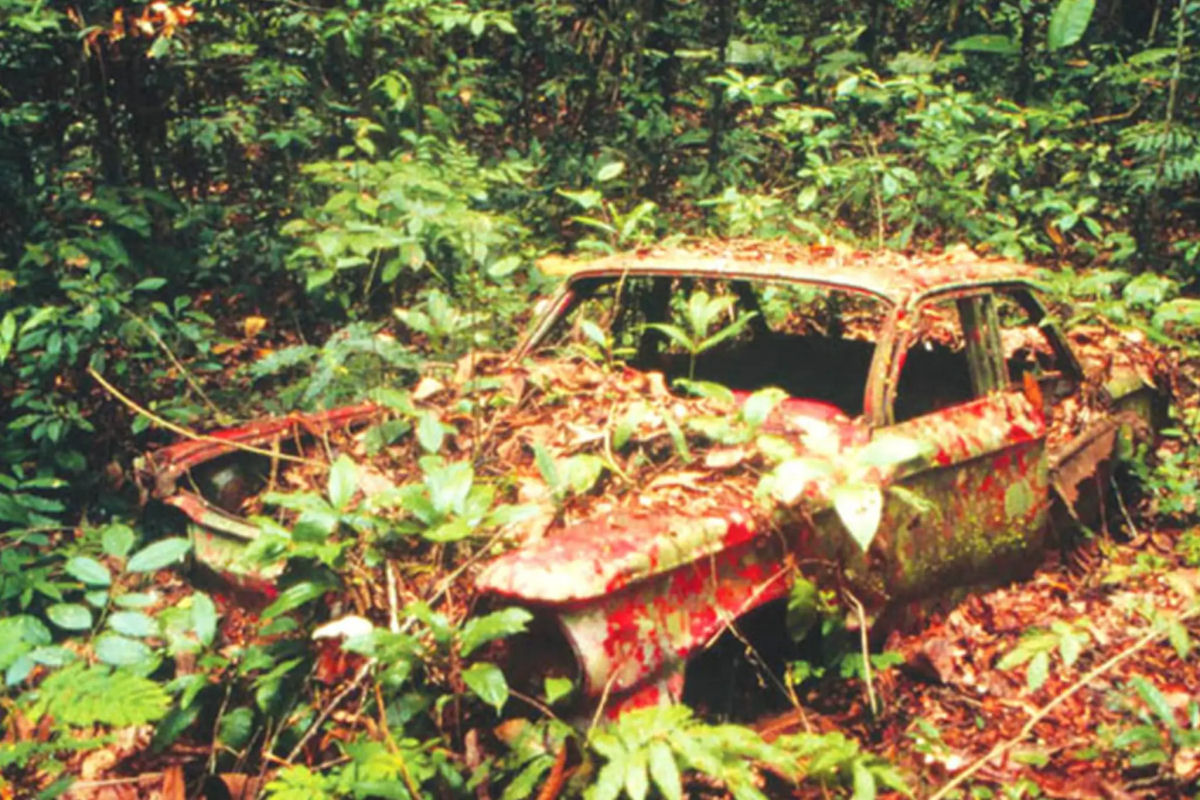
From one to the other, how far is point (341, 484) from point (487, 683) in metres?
0.67

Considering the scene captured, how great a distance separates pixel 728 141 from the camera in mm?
7664

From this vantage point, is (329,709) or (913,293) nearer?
(329,709)

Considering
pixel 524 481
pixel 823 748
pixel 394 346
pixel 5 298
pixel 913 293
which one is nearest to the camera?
pixel 823 748

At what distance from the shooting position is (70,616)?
2.42 metres

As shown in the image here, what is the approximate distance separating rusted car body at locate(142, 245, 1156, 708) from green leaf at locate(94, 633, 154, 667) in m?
0.44

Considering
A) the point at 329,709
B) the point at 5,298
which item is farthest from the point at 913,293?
the point at 5,298

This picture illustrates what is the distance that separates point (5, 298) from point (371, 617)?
3.36 metres

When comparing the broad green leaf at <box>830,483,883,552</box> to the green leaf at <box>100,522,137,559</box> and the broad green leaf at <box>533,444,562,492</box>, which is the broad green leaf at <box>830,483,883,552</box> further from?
the green leaf at <box>100,522,137,559</box>

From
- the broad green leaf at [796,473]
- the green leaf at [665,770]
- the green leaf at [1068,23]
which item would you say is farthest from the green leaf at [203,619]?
the green leaf at [1068,23]

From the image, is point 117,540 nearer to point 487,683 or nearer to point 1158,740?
point 487,683

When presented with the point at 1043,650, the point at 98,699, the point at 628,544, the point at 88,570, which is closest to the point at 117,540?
the point at 88,570

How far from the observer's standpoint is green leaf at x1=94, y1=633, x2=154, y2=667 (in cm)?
229

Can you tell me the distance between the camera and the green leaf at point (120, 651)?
229 cm

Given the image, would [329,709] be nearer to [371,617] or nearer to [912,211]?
[371,617]
